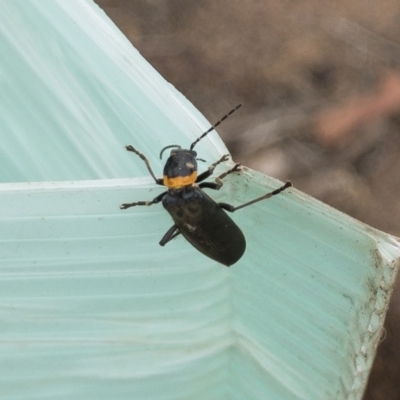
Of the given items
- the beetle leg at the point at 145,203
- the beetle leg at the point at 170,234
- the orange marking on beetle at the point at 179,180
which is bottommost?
the beetle leg at the point at 170,234

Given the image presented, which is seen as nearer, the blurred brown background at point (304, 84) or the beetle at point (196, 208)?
the beetle at point (196, 208)

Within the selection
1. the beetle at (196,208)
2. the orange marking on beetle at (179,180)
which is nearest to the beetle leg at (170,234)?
the beetle at (196,208)

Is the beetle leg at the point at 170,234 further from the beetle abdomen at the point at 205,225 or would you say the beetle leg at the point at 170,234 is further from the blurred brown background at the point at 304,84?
the blurred brown background at the point at 304,84

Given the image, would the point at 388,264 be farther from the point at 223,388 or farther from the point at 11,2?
the point at 11,2

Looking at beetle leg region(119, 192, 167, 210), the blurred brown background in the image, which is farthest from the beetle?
the blurred brown background

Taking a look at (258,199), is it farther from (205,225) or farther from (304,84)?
(304,84)

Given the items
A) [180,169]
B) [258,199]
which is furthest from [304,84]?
[258,199]
